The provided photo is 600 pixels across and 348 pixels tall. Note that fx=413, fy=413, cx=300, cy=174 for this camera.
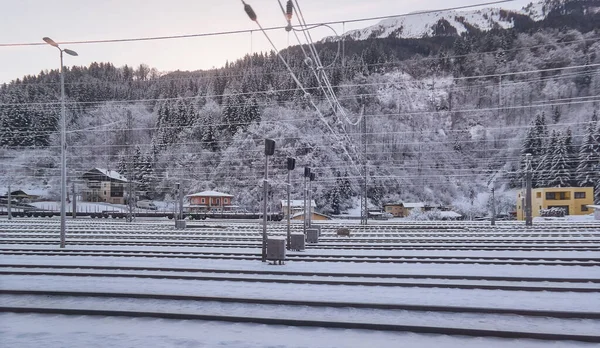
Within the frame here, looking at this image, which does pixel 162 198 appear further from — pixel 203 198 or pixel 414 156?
pixel 414 156

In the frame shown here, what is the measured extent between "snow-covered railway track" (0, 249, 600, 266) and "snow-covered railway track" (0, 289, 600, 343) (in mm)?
5839

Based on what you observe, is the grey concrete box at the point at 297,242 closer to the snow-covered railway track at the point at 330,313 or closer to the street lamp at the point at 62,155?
the snow-covered railway track at the point at 330,313

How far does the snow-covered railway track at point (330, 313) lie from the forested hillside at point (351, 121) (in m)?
46.3

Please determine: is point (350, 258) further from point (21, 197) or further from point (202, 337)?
point (21, 197)

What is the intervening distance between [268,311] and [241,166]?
3160 inches

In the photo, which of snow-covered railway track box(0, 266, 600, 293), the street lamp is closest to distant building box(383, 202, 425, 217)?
the street lamp

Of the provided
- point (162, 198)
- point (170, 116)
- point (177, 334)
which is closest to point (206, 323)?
point (177, 334)

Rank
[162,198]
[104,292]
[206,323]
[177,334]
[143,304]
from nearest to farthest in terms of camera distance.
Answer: [177,334] < [206,323] < [143,304] < [104,292] < [162,198]

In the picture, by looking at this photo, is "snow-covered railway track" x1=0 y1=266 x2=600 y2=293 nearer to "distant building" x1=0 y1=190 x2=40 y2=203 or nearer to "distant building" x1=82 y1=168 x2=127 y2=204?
"distant building" x1=82 y1=168 x2=127 y2=204

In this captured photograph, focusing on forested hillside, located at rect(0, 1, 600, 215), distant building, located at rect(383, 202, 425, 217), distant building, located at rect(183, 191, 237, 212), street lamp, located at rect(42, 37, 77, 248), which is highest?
forested hillside, located at rect(0, 1, 600, 215)

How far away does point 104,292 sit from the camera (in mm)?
8883

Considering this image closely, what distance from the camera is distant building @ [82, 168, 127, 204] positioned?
75.4 meters

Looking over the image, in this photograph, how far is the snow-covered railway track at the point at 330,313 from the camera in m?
6.43

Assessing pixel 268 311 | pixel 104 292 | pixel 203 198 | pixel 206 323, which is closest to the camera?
pixel 206 323
